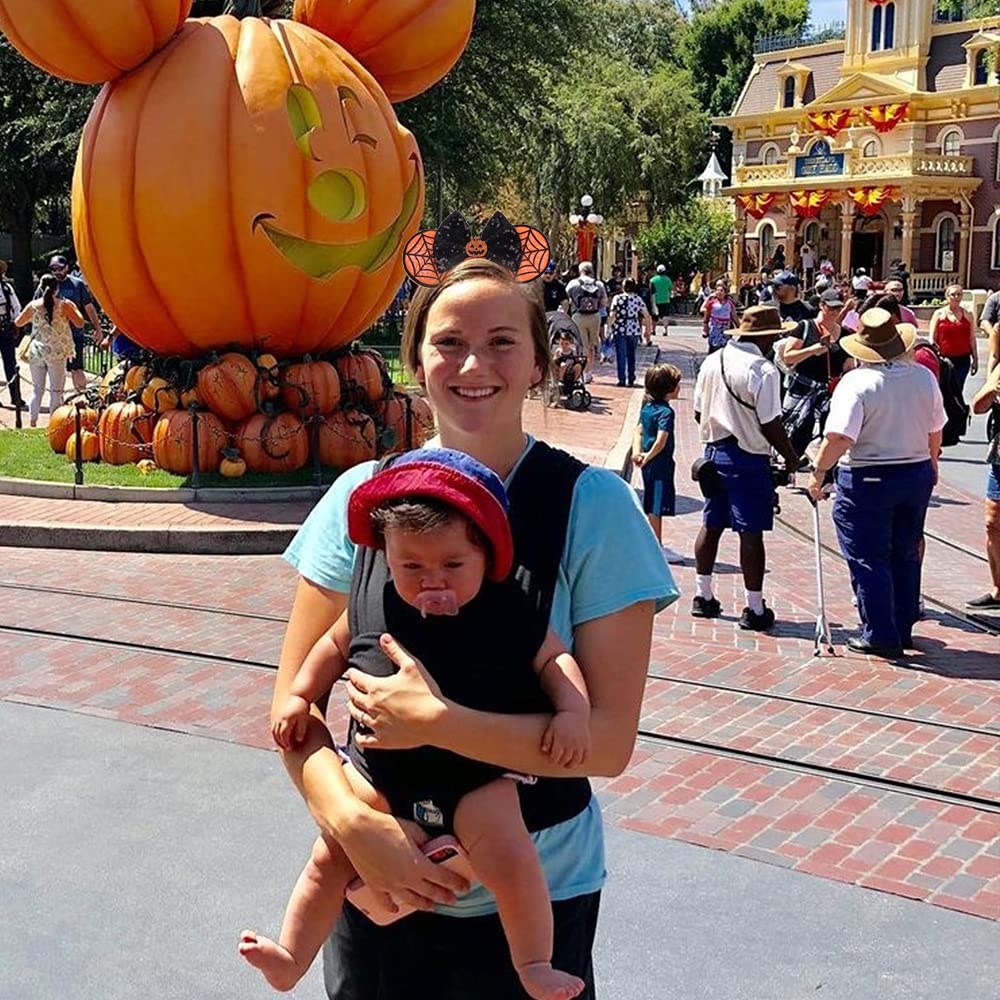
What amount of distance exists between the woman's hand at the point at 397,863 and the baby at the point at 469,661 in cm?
3

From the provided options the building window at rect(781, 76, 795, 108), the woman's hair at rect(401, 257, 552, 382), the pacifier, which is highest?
the building window at rect(781, 76, 795, 108)

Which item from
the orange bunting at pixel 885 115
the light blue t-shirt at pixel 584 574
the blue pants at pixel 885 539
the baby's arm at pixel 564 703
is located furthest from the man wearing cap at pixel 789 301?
the orange bunting at pixel 885 115

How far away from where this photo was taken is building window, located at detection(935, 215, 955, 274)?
153 ft

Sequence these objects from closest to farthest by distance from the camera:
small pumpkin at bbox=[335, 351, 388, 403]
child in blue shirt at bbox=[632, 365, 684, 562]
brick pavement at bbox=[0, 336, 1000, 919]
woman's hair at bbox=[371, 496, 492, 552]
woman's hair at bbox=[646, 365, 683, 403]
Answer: woman's hair at bbox=[371, 496, 492, 552], brick pavement at bbox=[0, 336, 1000, 919], woman's hair at bbox=[646, 365, 683, 403], child in blue shirt at bbox=[632, 365, 684, 562], small pumpkin at bbox=[335, 351, 388, 403]

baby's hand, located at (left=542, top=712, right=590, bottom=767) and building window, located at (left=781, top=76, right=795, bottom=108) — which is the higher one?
building window, located at (left=781, top=76, right=795, bottom=108)

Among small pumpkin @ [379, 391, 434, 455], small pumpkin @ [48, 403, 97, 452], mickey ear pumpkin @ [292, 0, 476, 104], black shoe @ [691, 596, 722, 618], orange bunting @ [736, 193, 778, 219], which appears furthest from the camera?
orange bunting @ [736, 193, 778, 219]

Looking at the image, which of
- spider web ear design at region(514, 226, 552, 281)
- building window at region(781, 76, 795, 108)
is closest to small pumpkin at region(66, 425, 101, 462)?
spider web ear design at region(514, 226, 552, 281)

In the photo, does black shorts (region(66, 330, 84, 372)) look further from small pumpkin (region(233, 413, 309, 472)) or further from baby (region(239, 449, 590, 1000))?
baby (region(239, 449, 590, 1000))

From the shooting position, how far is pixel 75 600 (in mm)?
7855

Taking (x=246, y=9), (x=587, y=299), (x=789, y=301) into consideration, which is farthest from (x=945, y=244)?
(x=246, y=9)

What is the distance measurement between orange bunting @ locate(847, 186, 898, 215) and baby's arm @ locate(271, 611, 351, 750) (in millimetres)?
46249

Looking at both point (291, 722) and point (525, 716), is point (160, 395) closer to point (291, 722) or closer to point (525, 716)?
point (291, 722)

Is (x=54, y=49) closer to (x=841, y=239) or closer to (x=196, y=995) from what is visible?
(x=196, y=995)

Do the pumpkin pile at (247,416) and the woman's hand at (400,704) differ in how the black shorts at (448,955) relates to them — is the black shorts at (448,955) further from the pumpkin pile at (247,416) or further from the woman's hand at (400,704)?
the pumpkin pile at (247,416)
